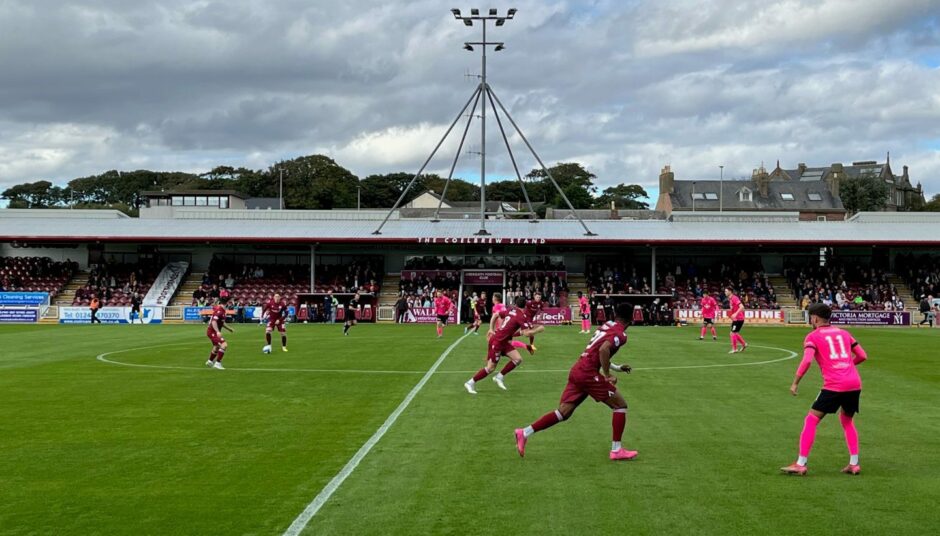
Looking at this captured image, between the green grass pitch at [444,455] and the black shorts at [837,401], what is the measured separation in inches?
30.5

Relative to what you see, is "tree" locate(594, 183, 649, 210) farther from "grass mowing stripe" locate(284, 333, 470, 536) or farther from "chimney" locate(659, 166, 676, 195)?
"grass mowing stripe" locate(284, 333, 470, 536)

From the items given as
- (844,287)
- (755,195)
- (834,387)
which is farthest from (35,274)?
(755,195)

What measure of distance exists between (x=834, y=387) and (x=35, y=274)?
5978 centimetres

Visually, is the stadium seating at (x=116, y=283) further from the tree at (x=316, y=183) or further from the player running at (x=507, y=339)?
the tree at (x=316, y=183)

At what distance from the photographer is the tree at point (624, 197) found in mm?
138125

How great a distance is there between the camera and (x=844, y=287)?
55.6 m

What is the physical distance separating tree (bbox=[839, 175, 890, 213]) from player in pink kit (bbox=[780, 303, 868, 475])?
125450 millimetres

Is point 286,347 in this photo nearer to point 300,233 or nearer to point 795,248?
point 300,233

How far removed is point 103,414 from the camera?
15.4 metres

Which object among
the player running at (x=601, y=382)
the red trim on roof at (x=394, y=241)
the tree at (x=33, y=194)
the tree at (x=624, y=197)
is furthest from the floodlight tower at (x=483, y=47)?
the tree at (x=33, y=194)

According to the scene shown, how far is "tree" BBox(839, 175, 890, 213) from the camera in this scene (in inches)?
4980

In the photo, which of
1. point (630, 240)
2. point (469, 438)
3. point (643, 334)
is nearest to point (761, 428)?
point (469, 438)

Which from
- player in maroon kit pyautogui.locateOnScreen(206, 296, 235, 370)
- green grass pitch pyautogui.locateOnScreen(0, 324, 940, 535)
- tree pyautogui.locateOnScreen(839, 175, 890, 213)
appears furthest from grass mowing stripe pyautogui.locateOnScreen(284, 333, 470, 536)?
tree pyautogui.locateOnScreen(839, 175, 890, 213)

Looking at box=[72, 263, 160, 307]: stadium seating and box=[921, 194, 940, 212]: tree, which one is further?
box=[921, 194, 940, 212]: tree
